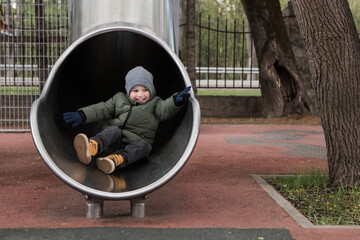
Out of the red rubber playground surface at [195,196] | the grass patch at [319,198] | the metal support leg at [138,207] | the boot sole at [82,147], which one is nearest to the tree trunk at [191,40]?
the red rubber playground surface at [195,196]

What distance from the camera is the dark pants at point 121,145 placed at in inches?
178

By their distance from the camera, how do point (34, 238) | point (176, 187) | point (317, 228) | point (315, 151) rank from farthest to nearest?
point (315, 151) → point (176, 187) → point (317, 228) → point (34, 238)

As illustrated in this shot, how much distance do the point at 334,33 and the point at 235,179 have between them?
184 centimetres

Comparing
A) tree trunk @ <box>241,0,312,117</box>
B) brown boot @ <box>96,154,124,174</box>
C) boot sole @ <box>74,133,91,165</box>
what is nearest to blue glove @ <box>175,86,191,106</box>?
brown boot @ <box>96,154,124,174</box>

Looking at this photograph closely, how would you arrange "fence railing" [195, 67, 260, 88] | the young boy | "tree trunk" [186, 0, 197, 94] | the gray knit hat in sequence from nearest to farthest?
the young boy
the gray knit hat
"tree trunk" [186, 0, 197, 94]
"fence railing" [195, 67, 260, 88]

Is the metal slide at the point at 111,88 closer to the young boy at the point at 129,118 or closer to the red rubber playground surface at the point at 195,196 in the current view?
the young boy at the point at 129,118

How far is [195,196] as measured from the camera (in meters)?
5.04

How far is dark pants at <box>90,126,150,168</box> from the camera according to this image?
14.9 ft

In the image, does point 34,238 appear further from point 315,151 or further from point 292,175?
point 315,151

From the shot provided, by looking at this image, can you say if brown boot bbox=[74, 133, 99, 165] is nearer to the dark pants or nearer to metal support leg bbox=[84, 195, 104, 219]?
the dark pants

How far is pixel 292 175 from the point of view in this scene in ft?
19.7

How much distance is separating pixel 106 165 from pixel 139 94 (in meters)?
0.71

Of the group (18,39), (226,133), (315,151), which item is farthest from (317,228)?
(18,39)

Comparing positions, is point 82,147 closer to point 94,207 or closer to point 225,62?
point 94,207
